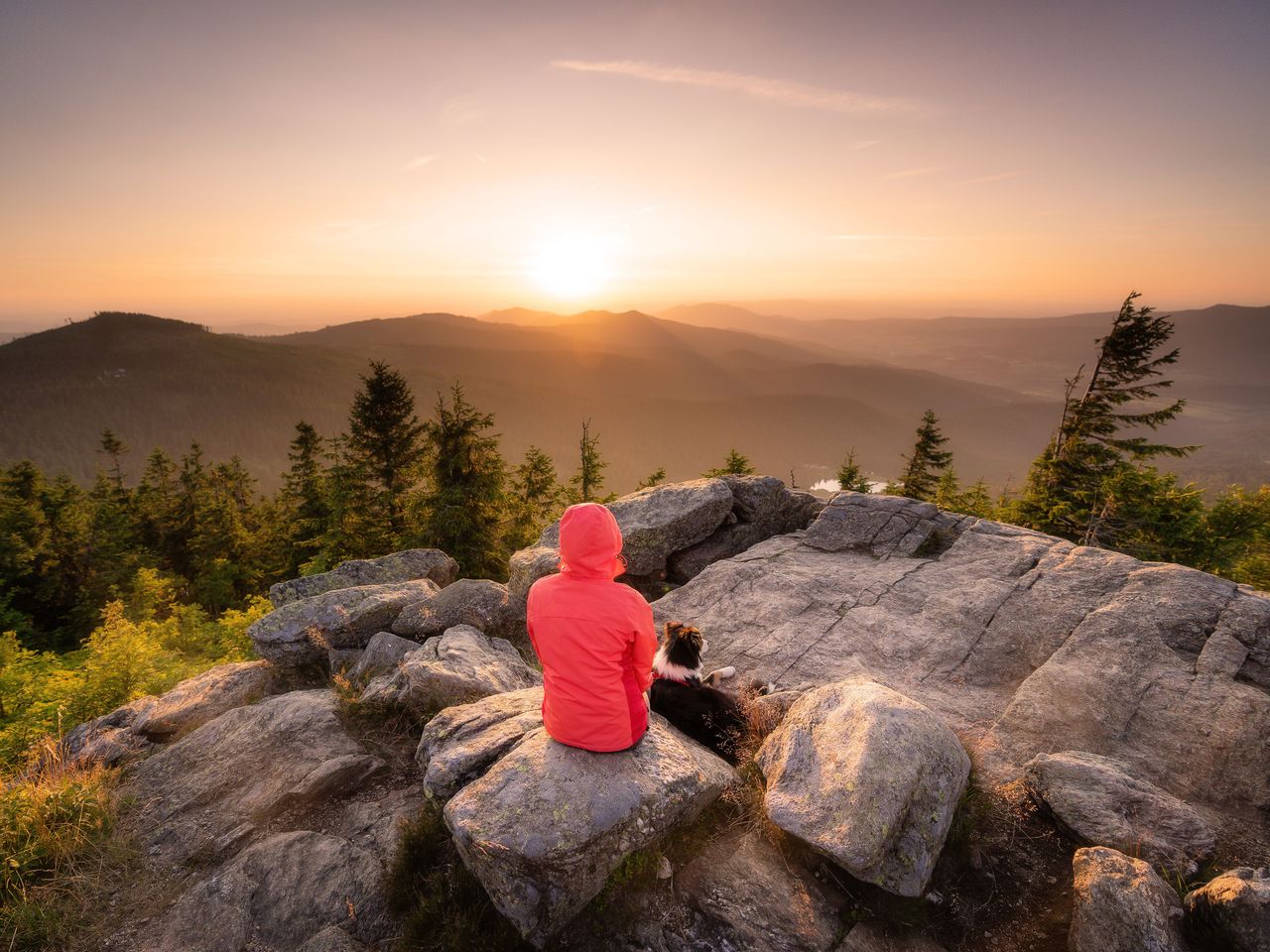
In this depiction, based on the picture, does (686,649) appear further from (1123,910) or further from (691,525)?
(691,525)

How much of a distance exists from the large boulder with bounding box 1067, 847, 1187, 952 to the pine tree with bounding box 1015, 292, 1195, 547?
24.2 m

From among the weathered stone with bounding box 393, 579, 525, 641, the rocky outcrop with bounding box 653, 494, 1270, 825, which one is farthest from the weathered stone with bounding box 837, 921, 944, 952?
the weathered stone with bounding box 393, 579, 525, 641

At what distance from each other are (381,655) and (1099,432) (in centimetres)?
3286

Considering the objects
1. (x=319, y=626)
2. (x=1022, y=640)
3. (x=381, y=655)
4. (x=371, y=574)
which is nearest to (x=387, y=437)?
(x=371, y=574)

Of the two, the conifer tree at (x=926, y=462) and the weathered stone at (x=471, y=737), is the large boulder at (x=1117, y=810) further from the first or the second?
the conifer tree at (x=926, y=462)

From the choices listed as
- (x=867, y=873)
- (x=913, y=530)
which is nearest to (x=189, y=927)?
(x=867, y=873)

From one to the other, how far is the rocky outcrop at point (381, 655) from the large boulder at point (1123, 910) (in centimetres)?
900

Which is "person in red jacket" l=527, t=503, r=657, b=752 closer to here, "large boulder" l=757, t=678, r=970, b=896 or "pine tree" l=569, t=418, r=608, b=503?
"large boulder" l=757, t=678, r=970, b=896

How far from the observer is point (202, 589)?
142 ft

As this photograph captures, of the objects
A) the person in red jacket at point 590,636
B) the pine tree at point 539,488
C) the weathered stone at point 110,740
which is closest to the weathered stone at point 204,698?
the weathered stone at point 110,740

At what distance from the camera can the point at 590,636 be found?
4988 mm

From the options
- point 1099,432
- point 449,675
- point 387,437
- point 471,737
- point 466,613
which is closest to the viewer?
point 471,737

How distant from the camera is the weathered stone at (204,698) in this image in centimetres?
820

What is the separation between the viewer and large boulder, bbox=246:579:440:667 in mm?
10242
